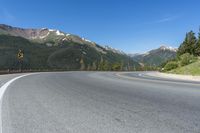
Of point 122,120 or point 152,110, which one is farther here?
point 152,110

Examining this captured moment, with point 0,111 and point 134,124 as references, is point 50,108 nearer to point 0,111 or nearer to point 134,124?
point 0,111

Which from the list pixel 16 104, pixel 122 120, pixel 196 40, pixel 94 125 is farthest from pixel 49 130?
pixel 196 40

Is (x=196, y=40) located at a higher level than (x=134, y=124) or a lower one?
higher

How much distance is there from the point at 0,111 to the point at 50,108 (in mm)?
1248

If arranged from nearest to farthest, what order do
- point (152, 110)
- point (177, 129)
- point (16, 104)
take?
point (177, 129)
point (152, 110)
point (16, 104)

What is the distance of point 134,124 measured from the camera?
5.57 meters

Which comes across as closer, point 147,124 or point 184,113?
point 147,124

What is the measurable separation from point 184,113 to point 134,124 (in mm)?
1694

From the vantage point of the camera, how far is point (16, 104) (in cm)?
845

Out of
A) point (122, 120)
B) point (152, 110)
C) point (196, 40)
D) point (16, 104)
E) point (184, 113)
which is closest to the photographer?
point (122, 120)

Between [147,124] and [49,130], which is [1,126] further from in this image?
[147,124]

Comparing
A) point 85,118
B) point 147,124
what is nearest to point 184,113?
point 147,124

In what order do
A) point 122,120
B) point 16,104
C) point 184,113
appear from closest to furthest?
1. point 122,120
2. point 184,113
3. point 16,104

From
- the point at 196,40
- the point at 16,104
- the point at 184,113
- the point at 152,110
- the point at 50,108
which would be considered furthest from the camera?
the point at 196,40
